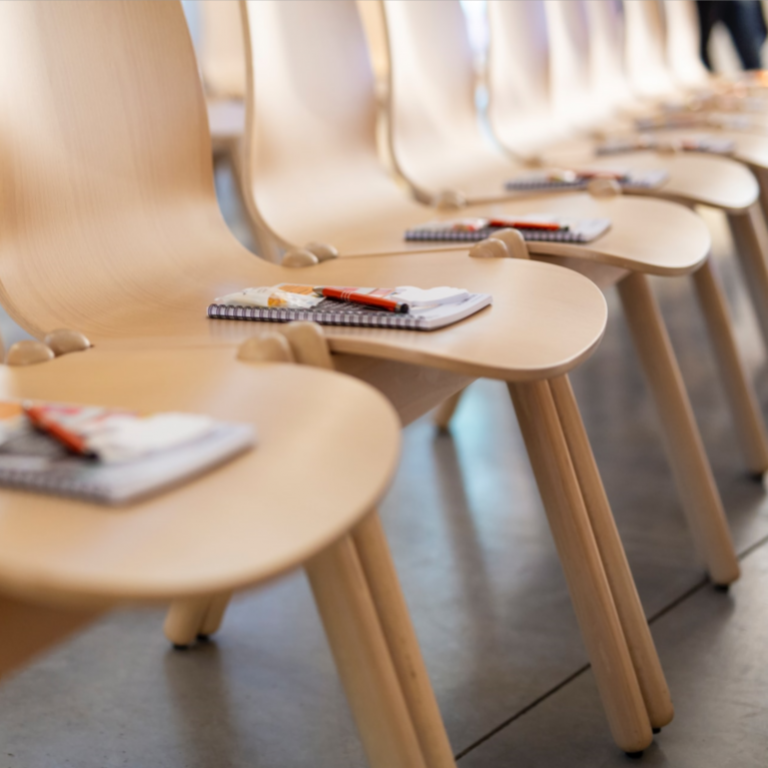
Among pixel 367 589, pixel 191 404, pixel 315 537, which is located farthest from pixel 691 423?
pixel 315 537

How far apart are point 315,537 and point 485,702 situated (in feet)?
2.52

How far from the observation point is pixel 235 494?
46cm

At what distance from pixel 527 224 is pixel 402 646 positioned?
589 millimetres

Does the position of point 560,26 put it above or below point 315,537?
above

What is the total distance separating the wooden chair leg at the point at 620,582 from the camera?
1.01 m

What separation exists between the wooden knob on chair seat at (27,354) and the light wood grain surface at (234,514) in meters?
0.24

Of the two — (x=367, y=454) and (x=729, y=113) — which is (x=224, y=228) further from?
(x=729, y=113)

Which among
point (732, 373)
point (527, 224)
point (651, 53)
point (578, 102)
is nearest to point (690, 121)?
point (578, 102)

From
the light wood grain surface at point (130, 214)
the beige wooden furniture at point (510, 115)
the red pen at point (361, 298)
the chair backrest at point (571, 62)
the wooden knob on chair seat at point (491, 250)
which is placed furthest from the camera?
the chair backrest at point (571, 62)

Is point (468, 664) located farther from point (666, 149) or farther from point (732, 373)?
point (666, 149)

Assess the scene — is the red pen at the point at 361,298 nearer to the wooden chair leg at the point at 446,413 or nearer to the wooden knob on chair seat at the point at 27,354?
the wooden knob on chair seat at the point at 27,354

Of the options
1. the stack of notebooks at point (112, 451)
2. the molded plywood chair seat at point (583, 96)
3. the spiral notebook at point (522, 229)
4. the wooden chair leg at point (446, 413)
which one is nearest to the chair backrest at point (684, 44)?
the molded plywood chair seat at point (583, 96)

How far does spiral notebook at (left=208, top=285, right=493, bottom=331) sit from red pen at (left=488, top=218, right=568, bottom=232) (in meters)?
0.32

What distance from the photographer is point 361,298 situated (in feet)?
2.64
